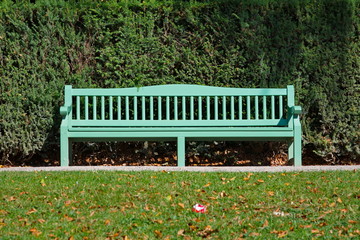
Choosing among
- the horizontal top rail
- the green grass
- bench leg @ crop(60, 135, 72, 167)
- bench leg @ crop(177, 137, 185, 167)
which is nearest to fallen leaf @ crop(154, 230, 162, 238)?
the green grass

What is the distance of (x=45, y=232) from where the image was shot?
389 centimetres

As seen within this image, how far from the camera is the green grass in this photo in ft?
12.8

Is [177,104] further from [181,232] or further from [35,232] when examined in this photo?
[35,232]

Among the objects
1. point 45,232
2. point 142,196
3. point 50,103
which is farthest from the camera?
point 50,103

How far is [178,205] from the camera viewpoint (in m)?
4.61

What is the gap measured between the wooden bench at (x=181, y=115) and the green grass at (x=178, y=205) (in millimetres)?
1104

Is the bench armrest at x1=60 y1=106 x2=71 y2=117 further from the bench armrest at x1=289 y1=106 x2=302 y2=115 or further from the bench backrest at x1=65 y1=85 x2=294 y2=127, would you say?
the bench armrest at x1=289 y1=106 x2=302 y2=115

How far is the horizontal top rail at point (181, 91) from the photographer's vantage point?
7445mm

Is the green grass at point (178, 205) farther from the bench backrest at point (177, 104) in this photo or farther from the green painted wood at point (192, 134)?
the bench backrest at point (177, 104)

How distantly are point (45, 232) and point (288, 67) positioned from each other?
4741 millimetres

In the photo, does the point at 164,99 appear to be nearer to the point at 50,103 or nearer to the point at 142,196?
the point at 50,103

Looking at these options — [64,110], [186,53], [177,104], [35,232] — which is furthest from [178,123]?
[35,232]

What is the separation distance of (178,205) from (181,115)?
3.39m

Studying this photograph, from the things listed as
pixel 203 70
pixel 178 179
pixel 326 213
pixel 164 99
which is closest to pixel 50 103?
pixel 164 99
